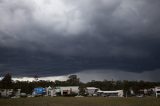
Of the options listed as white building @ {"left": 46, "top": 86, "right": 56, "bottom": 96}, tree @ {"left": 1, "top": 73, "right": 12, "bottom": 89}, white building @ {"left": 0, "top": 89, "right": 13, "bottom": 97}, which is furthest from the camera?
tree @ {"left": 1, "top": 73, "right": 12, "bottom": 89}

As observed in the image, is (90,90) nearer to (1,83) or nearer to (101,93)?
(101,93)

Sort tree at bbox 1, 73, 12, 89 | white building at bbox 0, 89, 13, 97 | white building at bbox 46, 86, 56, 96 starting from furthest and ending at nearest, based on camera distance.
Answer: tree at bbox 1, 73, 12, 89 → white building at bbox 46, 86, 56, 96 → white building at bbox 0, 89, 13, 97

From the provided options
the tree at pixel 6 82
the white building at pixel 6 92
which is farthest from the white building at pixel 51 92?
the tree at pixel 6 82

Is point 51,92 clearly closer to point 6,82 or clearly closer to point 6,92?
point 6,92

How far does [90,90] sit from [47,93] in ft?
119

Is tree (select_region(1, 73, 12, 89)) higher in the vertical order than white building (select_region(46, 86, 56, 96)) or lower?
higher

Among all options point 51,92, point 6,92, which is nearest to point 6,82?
point 6,92

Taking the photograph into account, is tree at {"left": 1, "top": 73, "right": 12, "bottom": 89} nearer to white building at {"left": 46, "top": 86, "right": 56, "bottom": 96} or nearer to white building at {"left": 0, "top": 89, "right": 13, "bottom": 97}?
white building at {"left": 0, "top": 89, "right": 13, "bottom": 97}

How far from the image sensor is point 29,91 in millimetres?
198250

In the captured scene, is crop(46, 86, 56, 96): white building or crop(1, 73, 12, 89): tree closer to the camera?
crop(46, 86, 56, 96): white building

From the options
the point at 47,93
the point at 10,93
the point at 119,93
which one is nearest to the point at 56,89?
the point at 47,93

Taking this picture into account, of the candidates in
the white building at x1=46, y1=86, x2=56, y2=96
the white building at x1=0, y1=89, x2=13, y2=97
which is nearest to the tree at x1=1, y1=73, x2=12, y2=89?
the white building at x1=0, y1=89, x2=13, y2=97

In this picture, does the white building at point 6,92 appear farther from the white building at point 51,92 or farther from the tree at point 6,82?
the white building at point 51,92

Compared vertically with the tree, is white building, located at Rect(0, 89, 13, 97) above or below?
below
